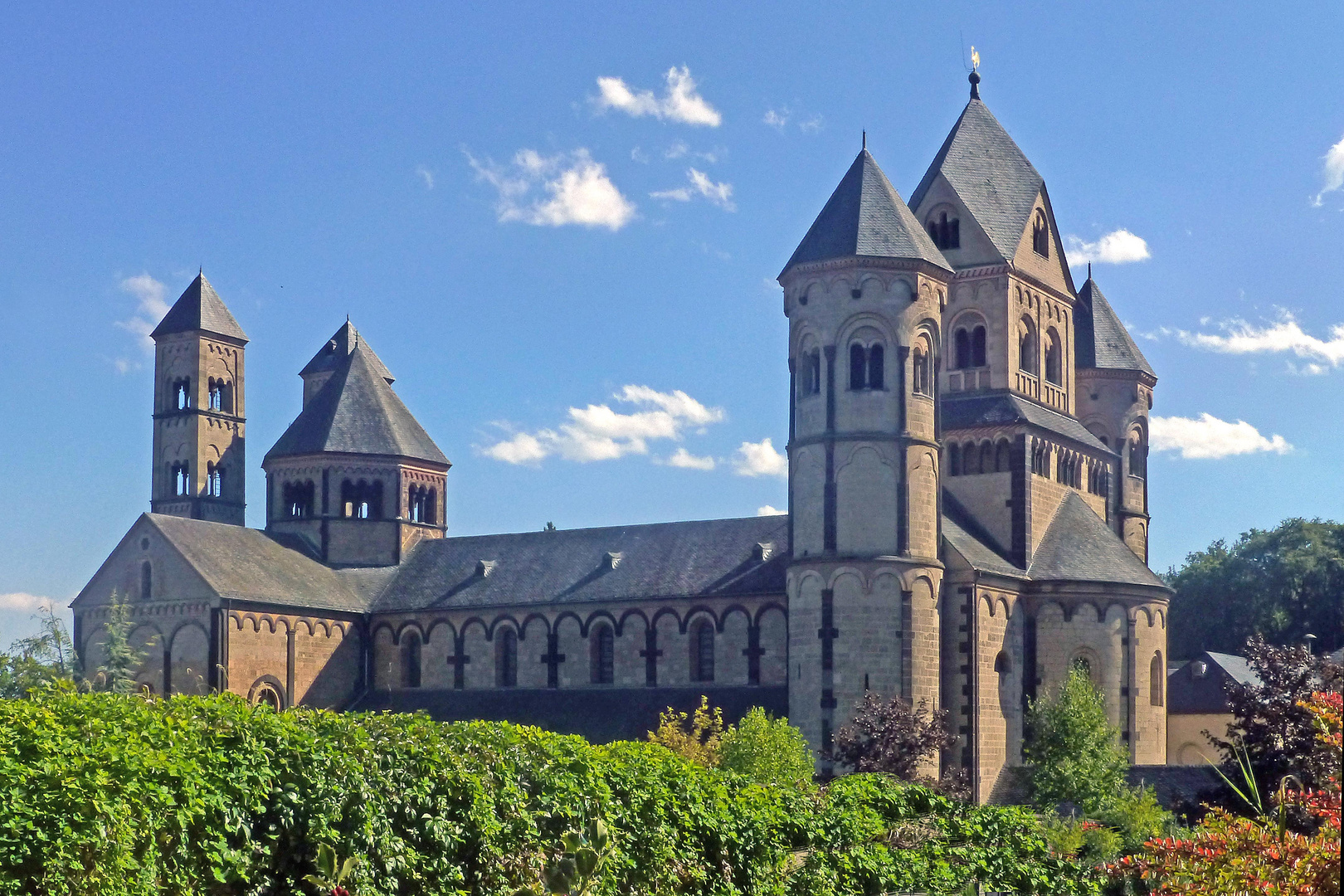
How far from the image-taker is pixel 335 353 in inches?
3322

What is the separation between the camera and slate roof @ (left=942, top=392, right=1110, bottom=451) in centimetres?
5788

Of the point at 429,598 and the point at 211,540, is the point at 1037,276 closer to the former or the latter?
the point at 429,598

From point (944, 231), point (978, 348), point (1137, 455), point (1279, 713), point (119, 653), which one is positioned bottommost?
point (1279, 713)

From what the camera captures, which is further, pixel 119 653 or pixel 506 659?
pixel 506 659

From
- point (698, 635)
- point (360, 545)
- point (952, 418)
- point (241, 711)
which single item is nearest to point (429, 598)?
point (360, 545)

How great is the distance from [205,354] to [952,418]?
4184 centimetres

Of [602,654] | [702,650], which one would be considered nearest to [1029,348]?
[702,650]

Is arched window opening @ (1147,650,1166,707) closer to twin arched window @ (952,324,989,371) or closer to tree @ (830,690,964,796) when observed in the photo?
tree @ (830,690,964,796)

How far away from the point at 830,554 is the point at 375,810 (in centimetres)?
3125

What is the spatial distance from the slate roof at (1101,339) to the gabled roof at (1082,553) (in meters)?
9.77

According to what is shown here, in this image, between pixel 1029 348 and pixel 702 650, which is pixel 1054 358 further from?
pixel 702 650

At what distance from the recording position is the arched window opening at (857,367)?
173 feet

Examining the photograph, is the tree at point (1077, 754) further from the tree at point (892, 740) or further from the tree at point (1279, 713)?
the tree at point (1279, 713)

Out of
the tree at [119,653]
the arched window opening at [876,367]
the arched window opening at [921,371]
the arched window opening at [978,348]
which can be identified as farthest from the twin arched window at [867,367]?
the tree at [119,653]
